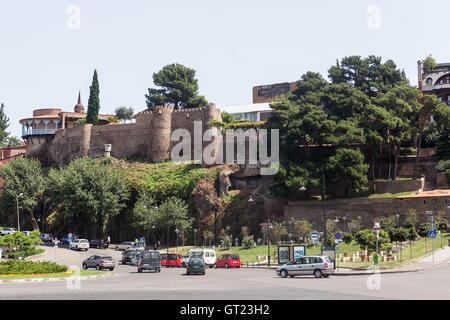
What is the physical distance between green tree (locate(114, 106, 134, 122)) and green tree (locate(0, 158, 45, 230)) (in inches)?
830

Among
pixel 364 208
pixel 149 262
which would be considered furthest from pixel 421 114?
pixel 149 262

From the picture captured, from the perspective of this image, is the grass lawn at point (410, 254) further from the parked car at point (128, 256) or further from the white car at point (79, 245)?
Answer: the white car at point (79, 245)

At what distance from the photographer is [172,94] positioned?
9469cm

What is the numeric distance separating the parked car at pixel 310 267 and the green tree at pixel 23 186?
54.5m

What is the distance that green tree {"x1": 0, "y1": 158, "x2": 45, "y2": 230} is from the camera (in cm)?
8306

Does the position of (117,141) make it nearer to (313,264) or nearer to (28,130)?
(28,130)

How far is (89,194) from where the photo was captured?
247 ft

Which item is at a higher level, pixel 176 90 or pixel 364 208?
pixel 176 90

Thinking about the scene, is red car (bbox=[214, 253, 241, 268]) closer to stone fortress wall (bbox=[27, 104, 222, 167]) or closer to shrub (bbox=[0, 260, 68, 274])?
shrub (bbox=[0, 260, 68, 274])

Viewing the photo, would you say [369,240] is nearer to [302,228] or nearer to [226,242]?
[302,228]

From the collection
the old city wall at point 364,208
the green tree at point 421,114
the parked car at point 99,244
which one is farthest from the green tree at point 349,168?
the parked car at point 99,244

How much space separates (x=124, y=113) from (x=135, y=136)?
19.5 meters

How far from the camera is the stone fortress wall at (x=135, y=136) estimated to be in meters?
83.2

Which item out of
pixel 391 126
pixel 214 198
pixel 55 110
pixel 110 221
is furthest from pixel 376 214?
pixel 55 110
